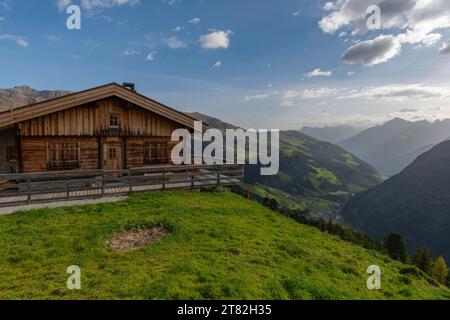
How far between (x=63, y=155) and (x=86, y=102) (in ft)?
13.2

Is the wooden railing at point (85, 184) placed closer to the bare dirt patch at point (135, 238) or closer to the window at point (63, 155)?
the window at point (63, 155)

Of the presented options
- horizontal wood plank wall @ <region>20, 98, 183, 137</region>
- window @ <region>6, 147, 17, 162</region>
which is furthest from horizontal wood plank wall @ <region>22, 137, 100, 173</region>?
window @ <region>6, 147, 17, 162</region>

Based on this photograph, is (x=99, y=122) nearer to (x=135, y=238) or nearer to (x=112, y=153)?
(x=112, y=153)

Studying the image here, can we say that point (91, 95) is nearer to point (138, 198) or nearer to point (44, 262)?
point (138, 198)

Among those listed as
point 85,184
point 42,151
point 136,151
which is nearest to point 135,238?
point 85,184

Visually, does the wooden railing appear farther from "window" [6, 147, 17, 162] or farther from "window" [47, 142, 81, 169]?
"window" [6, 147, 17, 162]

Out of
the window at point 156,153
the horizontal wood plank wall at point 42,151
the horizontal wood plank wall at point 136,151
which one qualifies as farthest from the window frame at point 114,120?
the window at point 156,153

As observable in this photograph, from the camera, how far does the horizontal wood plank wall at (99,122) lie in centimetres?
1756

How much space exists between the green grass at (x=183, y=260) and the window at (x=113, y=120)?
26.5 feet

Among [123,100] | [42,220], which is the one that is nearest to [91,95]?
[123,100]

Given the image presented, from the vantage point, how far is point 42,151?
700 inches

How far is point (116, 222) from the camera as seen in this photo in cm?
1111

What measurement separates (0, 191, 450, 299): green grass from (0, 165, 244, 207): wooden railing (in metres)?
2.15

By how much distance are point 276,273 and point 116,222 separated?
6.89 metres
